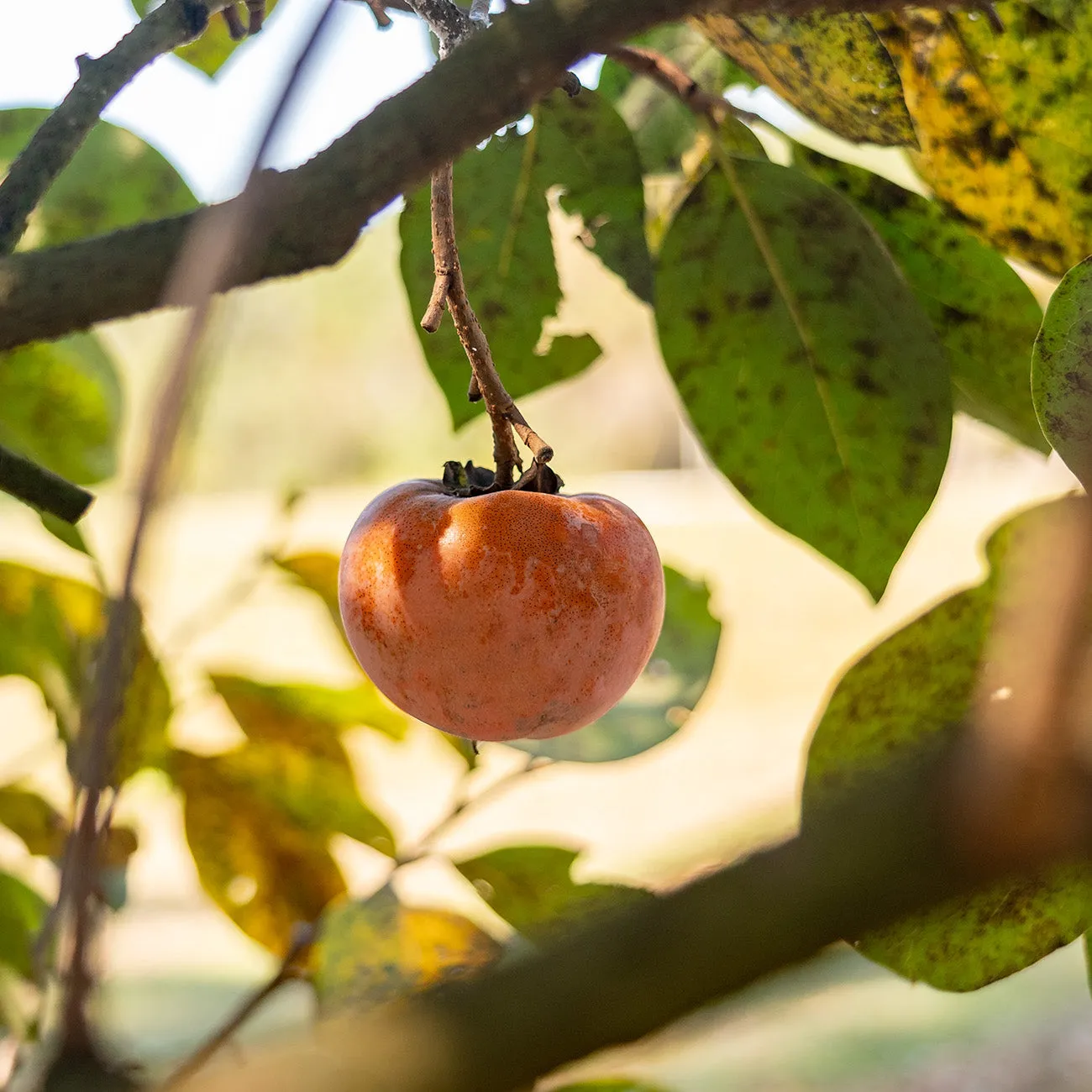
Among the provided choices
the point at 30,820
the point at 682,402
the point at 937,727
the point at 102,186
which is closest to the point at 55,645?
the point at 30,820

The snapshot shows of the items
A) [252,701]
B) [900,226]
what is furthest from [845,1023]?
[900,226]

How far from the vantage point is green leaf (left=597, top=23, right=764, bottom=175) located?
0.54 meters

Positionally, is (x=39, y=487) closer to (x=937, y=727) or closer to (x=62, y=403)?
(x=937, y=727)

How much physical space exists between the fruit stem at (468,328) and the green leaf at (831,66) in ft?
0.32

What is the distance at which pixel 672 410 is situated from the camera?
13.8 feet

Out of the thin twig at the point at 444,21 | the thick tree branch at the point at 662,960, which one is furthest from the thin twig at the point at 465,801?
the thick tree branch at the point at 662,960

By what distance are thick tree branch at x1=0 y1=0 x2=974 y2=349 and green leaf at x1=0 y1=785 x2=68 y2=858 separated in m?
0.46

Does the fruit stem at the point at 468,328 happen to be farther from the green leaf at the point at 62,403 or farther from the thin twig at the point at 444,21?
the green leaf at the point at 62,403

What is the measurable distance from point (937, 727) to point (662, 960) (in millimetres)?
175

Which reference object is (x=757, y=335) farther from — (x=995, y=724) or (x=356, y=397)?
(x=356, y=397)

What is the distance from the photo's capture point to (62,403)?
0.57m

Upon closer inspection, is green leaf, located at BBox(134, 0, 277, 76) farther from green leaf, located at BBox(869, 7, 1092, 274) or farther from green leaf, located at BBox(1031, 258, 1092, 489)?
green leaf, located at BBox(1031, 258, 1092, 489)

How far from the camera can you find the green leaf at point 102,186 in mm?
549

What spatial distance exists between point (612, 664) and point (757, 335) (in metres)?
0.15
